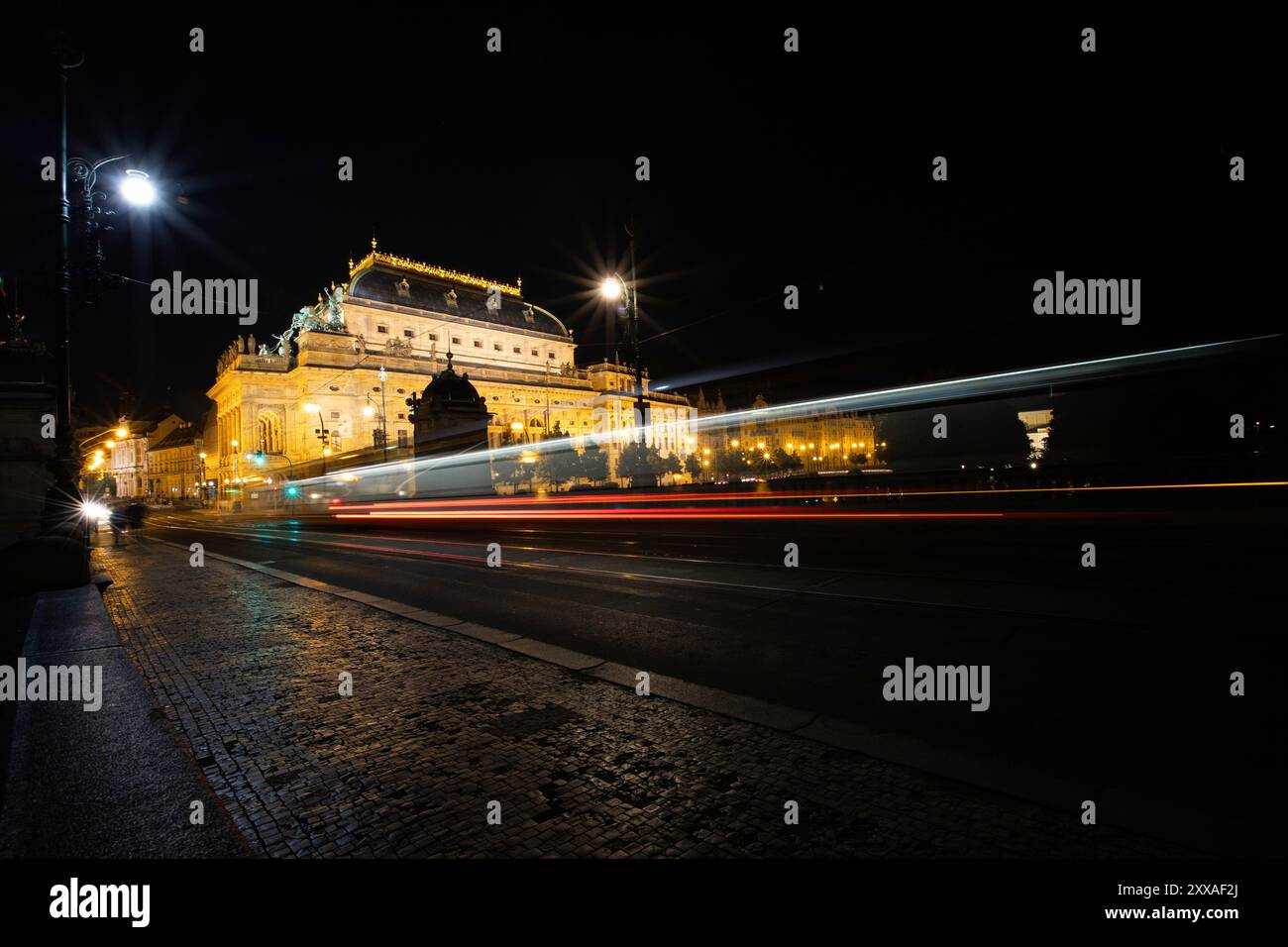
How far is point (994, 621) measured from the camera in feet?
21.6

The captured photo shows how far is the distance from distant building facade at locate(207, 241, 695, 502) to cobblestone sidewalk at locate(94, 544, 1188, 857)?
154ft

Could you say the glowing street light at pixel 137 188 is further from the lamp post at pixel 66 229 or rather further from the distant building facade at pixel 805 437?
the distant building facade at pixel 805 437

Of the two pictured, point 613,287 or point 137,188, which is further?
point 613,287

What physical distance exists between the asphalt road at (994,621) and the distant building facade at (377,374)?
40640mm

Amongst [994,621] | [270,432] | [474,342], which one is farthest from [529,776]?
[474,342]

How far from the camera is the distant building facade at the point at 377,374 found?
61.3 m

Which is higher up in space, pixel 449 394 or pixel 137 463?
pixel 137 463

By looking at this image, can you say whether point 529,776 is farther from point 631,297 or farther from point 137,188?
point 631,297

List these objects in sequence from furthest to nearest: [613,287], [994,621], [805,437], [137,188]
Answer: [805,437]
[613,287]
[137,188]
[994,621]

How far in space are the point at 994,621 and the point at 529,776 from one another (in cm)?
561

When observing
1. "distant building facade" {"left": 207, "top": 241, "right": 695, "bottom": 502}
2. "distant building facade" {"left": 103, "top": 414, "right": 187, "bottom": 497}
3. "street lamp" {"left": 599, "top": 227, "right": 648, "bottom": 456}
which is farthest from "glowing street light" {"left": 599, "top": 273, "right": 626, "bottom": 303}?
"distant building facade" {"left": 103, "top": 414, "right": 187, "bottom": 497}

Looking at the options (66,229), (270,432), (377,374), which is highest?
(377,374)
